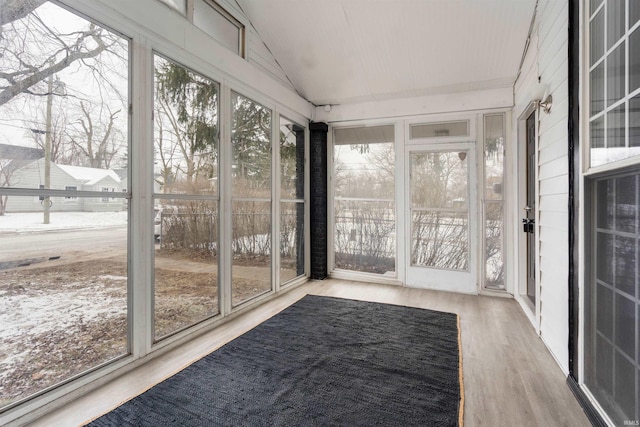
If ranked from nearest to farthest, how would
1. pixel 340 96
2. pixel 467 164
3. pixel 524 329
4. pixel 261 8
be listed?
pixel 524 329, pixel 261 8, pixel 467 164, pixel 340 96

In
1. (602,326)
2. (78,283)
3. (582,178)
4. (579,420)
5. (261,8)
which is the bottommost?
(579,420)

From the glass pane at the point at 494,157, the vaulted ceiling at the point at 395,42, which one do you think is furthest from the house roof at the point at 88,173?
the glass pane at the point at 494,157

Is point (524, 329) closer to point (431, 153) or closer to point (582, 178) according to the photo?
point (582, 178)

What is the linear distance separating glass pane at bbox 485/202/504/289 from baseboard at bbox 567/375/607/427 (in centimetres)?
223

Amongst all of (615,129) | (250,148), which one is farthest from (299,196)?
(615,129)

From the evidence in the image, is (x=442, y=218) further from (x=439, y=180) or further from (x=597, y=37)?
(x=597, y=37)

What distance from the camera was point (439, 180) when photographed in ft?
14.5

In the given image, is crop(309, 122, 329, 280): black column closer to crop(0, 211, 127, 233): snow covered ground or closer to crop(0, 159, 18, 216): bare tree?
crop(0, 211, 127, 233): snow covered ground

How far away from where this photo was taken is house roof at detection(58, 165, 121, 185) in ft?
6.41

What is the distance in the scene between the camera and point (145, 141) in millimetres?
2346

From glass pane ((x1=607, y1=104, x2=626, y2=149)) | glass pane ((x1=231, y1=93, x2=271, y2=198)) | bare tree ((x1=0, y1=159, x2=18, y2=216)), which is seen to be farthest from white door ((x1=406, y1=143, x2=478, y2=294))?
bare tree ((x1=0, y1=159, x2=18, y2=216))

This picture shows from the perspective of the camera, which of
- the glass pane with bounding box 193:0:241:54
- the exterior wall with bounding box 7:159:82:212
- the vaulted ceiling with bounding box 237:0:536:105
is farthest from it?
the vaulted ceiling with bounding box 237:0:536:105

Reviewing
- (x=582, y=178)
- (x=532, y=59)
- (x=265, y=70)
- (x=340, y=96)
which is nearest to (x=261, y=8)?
(x=265, y=70)

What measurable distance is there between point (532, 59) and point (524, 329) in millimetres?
2667
